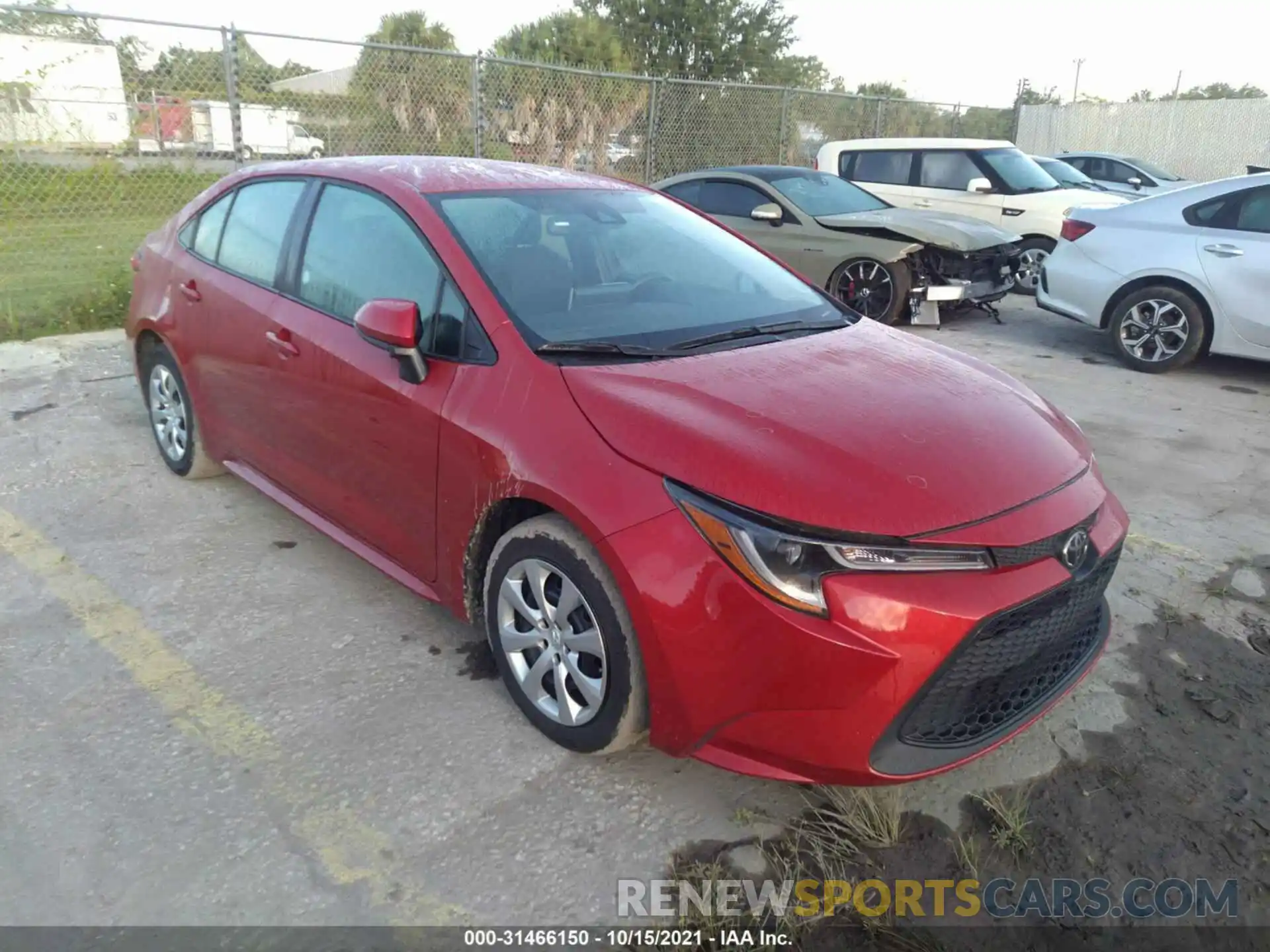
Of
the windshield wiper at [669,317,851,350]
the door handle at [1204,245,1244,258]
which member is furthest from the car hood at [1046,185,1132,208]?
the windshield wiper at [669,317,851,350]

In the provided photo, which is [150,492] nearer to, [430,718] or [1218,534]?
[430,718]

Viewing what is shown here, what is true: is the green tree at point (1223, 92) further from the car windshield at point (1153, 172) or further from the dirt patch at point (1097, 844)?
the dirt patch at point (1097, 844)

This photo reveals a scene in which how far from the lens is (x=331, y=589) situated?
3.67 metres

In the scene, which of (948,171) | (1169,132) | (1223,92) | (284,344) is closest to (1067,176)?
(948,171)

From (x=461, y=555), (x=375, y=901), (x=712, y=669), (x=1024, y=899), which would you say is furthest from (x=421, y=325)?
(x=1024, y=899)

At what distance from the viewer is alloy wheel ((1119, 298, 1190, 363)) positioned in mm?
7137

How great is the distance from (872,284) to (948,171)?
3573 mm

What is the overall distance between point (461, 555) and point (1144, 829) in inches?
82.1

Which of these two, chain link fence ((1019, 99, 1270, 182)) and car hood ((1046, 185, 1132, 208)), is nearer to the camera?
car hood ((1046, 185, 1132, 208))

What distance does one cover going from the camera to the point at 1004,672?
235cm

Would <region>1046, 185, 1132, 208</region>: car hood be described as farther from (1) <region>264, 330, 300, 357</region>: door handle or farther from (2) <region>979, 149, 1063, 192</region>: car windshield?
(1) <region>264, 330, 300, 357</region>: door handle

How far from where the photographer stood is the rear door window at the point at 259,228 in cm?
377

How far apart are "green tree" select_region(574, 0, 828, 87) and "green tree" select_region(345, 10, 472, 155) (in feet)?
48.9

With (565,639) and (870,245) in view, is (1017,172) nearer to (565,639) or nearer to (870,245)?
(870,245)
